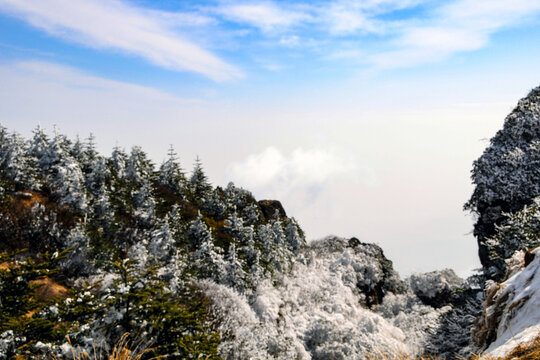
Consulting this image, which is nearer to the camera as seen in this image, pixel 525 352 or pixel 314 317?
pixel 525 352

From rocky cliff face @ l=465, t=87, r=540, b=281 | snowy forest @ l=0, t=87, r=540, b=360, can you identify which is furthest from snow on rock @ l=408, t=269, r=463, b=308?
rocky cliff face @ l=465, t=87, r=540, b=281

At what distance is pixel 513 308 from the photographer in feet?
28.0

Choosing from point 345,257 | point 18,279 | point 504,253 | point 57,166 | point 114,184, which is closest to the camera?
point 18,279

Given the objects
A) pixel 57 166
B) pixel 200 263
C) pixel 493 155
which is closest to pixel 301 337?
pixel 200 263

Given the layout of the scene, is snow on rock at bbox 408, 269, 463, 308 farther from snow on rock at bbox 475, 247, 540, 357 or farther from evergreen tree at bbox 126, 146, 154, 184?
evergreen tree at bbox 126, 146, 154, 184

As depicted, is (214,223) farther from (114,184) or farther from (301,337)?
(301,337)

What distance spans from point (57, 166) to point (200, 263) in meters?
17.6

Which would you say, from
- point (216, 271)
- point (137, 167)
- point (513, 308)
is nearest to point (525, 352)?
point (513, 308)

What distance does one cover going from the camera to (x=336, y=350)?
87.1ft

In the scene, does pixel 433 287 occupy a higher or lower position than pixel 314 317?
lower

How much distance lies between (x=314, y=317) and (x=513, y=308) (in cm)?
2451

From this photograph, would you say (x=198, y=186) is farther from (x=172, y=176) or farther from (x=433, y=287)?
(x=433, y=287)

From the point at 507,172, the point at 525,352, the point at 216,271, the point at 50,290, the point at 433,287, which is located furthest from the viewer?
the point at 433,287

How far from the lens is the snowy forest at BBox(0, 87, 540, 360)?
33.9 feet
